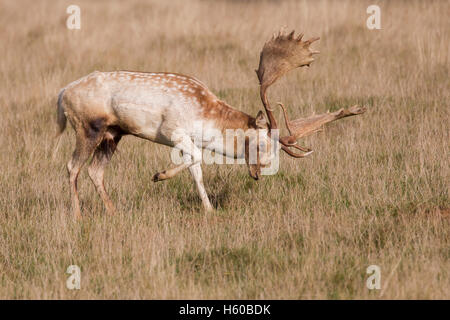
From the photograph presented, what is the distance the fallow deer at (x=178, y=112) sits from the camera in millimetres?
6707

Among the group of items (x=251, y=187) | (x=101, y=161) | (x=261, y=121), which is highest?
(x=261, y=121)

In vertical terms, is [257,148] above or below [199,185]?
above

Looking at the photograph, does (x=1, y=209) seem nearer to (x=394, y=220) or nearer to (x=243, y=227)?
(x=243, y=227)

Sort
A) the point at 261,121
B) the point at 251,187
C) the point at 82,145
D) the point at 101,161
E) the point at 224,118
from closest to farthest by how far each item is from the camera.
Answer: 1. the point at 261,121
2. the point at 224,118
3. the point at 82,145
4. the point at 101,161
5. the point at 251,187

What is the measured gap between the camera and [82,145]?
272 inches

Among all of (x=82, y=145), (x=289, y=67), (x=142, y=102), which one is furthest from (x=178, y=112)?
(x=289, y=67)

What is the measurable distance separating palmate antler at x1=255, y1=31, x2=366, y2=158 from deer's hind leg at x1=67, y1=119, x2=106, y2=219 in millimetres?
1541

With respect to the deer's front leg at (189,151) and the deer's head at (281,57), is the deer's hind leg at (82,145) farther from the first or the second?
the deer's head at (281,57)

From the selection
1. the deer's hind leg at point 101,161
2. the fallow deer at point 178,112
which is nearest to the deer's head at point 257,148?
the fallow deer at point 178,112

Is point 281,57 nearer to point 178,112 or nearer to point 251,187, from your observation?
point 178,112

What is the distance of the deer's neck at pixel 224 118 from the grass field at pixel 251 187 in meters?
0.77

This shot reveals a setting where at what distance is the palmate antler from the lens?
6.70 meters

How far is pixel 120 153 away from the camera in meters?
8.52

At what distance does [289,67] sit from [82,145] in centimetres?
204
